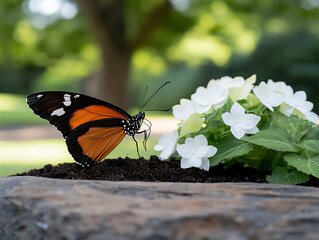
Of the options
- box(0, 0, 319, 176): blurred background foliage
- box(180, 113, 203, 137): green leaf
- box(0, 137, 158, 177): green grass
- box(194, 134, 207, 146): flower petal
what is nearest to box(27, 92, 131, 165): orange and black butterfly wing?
box(180, 113, 203, 137): green leaf

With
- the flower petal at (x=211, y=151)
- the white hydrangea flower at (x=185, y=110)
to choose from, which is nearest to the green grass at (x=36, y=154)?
the white hydrangea flower at (x=185, y=110)

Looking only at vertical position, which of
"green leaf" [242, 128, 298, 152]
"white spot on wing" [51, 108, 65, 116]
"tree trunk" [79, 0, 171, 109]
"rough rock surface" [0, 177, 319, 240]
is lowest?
"rough rock surface" [0, 177, 319, 240]

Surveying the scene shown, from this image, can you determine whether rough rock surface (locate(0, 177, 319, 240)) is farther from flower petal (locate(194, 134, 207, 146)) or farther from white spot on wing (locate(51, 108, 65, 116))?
white spot on wing (locate(51, 108, 65, 116))

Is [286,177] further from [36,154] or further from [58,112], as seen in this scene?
[36,154]

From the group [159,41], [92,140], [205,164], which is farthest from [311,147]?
[159,41]

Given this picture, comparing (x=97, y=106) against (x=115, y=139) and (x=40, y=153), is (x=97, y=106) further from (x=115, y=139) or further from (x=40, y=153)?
(x=40, y=153)

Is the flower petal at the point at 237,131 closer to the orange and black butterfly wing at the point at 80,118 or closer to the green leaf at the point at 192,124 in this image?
the green leaf at the point at 192,124

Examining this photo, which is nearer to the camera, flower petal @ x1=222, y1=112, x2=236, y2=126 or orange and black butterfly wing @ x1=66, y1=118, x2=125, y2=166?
Result: flower petal @ x1=222, y1=112, x2=236, y2=126
